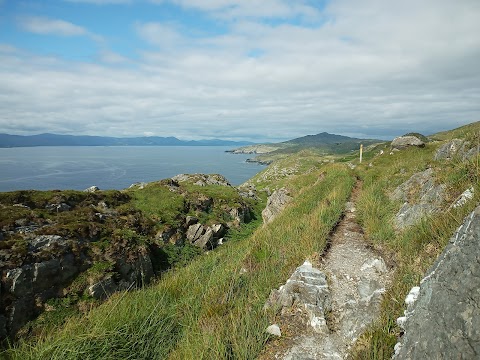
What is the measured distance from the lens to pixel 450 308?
13.6 ft

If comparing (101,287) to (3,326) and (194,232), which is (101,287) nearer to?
(3,326)

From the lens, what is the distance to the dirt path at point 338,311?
5777mm

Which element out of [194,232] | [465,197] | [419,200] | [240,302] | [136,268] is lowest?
[194,232]

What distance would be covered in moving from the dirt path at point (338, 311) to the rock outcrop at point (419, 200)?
5.96 feet

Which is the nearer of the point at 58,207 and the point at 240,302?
the point at 240,302

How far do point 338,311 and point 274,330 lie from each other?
1.65m

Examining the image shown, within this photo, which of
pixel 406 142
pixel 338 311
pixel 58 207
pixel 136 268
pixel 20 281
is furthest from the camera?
pixel 406 142

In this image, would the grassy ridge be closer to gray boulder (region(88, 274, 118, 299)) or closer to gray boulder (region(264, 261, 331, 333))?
gray boulder (region(264, 261, 331, 333))

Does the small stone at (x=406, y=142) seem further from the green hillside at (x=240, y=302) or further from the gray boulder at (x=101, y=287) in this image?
the gray boulder at (x=101, y=287)

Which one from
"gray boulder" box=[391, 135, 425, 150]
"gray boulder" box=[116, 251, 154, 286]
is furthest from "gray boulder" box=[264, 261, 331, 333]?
"gray boulder" box=[391, 135, 425, 150]

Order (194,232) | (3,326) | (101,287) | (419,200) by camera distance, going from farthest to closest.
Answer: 1. (194,232)
2. (101,287)
3. (3,326)
4. (419,200)

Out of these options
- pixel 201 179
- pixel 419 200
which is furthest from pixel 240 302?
pixel 201 179

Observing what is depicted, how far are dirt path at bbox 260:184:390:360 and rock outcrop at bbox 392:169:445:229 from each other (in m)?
1.82

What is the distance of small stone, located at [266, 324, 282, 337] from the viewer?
6.27 m
